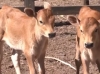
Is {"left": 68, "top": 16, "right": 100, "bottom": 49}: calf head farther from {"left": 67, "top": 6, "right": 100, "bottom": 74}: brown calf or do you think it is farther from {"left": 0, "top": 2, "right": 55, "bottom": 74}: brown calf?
{"left": 0, "top": 2, "right": 55, "bottom": 74}: brown calf

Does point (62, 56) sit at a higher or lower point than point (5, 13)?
lower

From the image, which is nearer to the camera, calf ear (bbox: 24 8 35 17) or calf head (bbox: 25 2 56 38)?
calf head (bbox: 25 2 56 38)

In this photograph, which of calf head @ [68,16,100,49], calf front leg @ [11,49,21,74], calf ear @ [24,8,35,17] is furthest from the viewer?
calf front leg @ [11,49,21,74]

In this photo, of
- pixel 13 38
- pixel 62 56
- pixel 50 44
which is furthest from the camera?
pixel 50 44

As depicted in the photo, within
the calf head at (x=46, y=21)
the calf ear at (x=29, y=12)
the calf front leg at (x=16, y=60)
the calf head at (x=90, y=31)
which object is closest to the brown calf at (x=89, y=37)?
the calf head at (x=90, y=31)

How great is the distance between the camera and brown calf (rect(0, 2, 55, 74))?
6.50 m

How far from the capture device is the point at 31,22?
697 centimetres

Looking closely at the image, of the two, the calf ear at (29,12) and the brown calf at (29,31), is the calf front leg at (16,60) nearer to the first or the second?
the brown calf at (29,31)

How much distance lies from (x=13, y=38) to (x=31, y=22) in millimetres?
588

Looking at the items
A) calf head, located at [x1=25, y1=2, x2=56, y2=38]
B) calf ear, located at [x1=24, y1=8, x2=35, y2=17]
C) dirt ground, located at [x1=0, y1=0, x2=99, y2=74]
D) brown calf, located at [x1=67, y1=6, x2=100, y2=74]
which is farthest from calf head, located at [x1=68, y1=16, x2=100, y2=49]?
dirt ground, located at [x1=0, y1=0, x2=99, y2=74]

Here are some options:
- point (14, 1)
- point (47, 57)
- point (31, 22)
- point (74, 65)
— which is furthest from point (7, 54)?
point (14, 1)

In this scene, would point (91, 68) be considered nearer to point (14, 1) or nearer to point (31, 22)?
point (31, 22)

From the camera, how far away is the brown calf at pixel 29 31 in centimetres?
650

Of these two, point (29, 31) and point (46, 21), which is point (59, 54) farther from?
point (46, 21)
